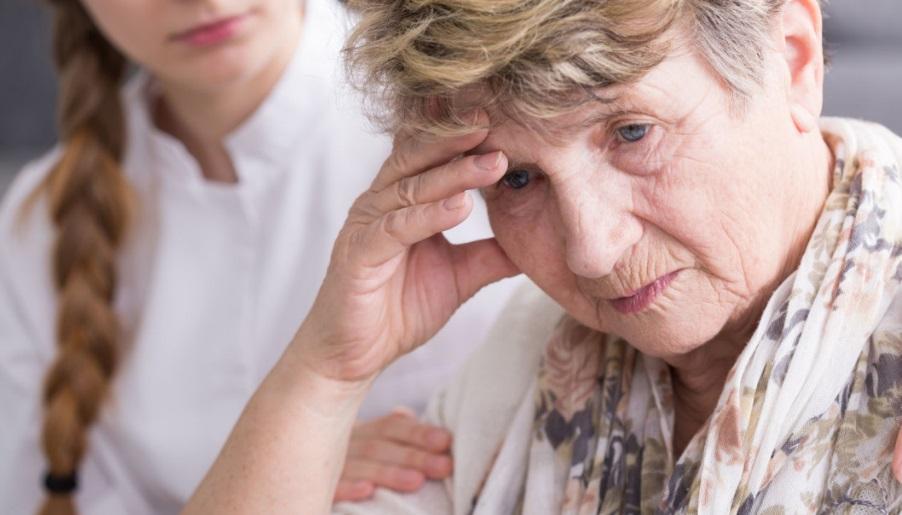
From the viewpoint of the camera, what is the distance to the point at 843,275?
1.16m

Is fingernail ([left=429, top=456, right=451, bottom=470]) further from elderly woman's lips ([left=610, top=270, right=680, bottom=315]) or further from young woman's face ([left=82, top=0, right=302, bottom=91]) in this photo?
young woman's face ([left=82, top=0, right=302, bottom=91])

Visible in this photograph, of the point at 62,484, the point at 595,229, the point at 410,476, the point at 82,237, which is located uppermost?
the point at 595,229

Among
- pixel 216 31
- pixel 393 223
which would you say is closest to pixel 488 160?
pixel 393 223

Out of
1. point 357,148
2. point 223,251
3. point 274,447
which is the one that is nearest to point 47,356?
point 223,251

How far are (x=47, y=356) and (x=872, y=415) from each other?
4.56 feet

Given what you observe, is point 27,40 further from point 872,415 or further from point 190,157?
point 872,415

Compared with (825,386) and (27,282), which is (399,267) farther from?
(27,282)

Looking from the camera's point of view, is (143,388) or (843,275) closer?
(843,275)

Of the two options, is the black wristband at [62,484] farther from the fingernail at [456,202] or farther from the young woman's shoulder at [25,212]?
the fingernail at [456,202]

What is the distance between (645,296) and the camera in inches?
47.6

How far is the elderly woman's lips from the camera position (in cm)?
120

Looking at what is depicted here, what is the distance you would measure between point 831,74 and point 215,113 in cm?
139

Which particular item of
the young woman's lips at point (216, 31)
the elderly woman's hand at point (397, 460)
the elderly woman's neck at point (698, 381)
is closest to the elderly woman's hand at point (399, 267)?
the elderly woman's hand at point (397, 460)

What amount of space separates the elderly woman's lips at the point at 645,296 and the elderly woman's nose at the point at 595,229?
0.05m
